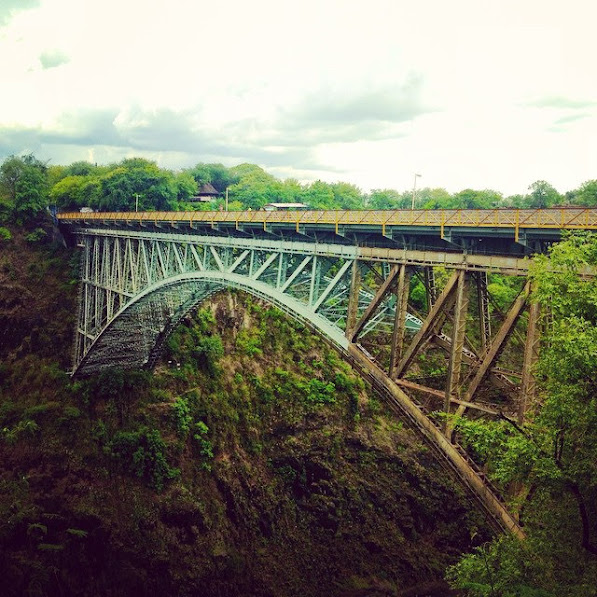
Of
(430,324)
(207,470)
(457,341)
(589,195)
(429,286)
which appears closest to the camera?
(457,341)

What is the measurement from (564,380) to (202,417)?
29.6 meters

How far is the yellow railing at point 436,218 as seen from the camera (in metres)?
14.2

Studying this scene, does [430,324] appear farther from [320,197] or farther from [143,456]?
[320,197]

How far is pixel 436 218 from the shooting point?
57.0ft

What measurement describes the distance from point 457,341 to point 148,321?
2583 cm

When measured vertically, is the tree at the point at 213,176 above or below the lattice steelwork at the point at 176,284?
above

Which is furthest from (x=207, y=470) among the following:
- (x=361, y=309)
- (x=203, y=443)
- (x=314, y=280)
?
(x=314, y=280)

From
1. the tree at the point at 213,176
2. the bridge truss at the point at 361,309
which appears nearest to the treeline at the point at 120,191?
the bridge truss at the point at 361,309

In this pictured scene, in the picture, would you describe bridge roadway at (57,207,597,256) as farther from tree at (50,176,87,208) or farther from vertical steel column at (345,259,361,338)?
tree at (50,176,87,208)

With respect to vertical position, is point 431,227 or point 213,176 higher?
point 213,176

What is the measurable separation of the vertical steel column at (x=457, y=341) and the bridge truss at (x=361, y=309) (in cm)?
3

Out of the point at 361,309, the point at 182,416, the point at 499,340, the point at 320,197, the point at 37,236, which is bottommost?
the point at 182,416

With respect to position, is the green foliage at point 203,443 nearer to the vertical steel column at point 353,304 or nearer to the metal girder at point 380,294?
the vertical steel column at point 353,304

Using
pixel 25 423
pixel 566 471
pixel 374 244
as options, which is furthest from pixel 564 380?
pixel 25 423
